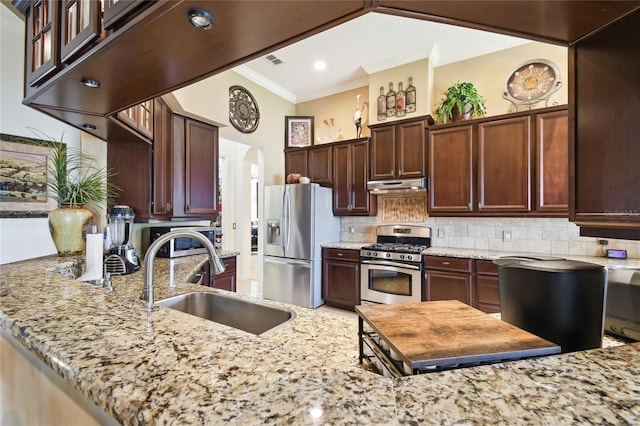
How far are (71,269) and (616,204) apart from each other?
2.63 metres

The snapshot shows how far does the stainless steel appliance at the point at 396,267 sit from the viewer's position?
10.8 feet

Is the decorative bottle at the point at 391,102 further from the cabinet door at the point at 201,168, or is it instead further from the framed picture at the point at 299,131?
the cabinet door at the point at 201,168

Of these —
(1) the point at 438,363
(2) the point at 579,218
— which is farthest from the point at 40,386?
(2) the point at 579,218

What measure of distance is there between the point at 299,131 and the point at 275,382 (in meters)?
4.66

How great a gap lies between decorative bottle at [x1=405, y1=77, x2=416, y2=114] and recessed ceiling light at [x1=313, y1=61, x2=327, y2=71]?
46.4 inches

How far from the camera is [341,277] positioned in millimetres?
3920

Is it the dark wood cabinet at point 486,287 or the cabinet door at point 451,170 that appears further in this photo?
the cabinet door at point 451,170

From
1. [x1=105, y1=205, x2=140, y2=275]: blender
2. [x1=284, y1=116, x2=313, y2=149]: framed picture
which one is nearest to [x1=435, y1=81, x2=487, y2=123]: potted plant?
[x1=284, y1=116, x2=313, y2=149]: framed picture

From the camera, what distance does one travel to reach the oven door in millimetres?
3278

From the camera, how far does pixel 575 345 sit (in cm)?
81

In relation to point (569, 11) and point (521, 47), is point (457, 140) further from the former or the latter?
point (569, 11)

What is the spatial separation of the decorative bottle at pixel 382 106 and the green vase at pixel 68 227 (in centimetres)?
342

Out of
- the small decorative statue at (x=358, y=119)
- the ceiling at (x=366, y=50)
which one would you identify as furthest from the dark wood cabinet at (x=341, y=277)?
the ceiling at (x=366, y=50)

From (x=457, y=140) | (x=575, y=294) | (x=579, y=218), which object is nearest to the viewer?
(x=575, y=294)
